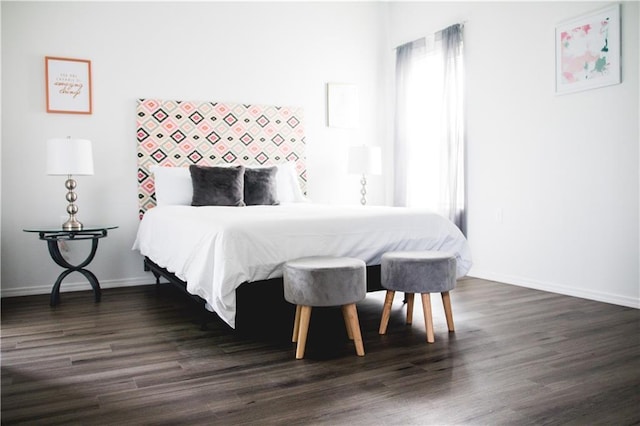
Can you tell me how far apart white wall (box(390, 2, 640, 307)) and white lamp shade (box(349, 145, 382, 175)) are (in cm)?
95

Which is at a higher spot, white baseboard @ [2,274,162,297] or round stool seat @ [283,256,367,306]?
round stool seat @ [283,256,367,306]

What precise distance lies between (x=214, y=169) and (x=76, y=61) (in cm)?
149

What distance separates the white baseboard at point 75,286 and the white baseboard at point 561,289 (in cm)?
300

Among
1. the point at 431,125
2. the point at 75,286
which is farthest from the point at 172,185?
the point at 431,125

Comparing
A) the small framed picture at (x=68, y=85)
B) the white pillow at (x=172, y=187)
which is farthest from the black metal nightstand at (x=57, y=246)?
the small framed picture at (x=68, y=85)

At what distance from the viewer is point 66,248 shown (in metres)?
4.44

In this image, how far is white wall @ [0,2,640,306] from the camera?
3.73m

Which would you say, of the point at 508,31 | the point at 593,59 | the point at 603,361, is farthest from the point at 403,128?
the point at 603,361

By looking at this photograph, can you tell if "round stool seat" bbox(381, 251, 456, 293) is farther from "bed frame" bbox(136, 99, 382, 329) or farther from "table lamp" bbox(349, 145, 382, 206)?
"table lamp" bbox(349, 145, 382, 206)

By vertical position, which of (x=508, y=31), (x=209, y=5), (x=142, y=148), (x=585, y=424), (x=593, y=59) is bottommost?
(x=585, y=424)

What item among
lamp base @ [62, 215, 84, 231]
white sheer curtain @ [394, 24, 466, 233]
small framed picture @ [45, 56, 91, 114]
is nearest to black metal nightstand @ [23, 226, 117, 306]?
lamp base @ [62, 215, 84, 231]

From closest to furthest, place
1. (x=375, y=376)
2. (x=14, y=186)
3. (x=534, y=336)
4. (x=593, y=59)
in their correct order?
(x=375, y=376) < (x=534, y=336) < (x=593, y=59) < (x=14, y=186)

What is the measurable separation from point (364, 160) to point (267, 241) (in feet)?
8.48

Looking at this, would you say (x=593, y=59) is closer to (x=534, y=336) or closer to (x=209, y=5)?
(x=534, y=336)
